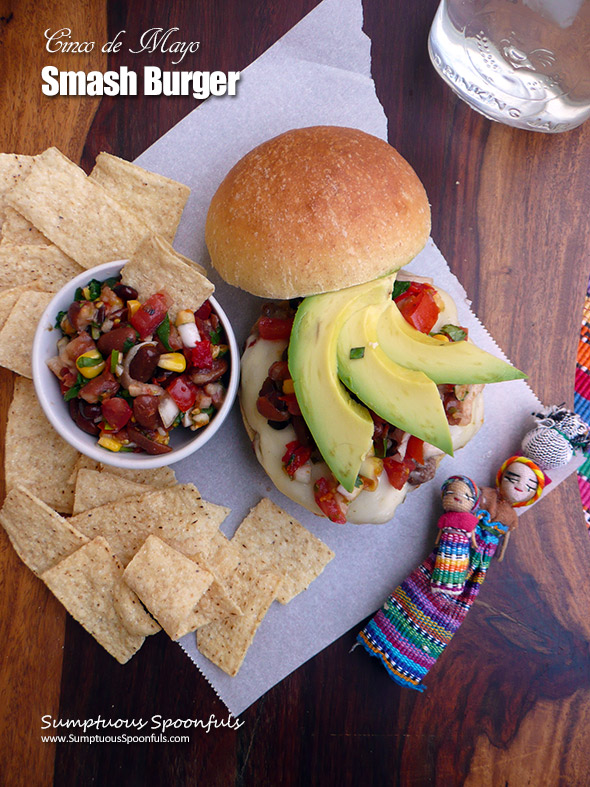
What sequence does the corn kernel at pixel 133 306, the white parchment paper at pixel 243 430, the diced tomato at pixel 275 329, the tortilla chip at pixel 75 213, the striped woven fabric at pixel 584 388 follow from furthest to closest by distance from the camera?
the striped woven fabric at pixel 584 388 → the white parchment paper at pixel 243 430 → the tortilla chip at pixel 75 213 → the diced tomato at pixel 275 329 → the corn kernel at pixel 133 306

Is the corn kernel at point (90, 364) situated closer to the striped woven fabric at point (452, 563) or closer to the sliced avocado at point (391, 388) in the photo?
the sliced avocado at point (391, 388)

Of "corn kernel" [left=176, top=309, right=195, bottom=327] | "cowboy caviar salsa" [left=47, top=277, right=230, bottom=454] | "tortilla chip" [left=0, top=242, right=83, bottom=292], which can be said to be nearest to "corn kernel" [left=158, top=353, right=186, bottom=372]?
"cowboy caviar salsa" [left=47, top=277, right=230, bottom=454]

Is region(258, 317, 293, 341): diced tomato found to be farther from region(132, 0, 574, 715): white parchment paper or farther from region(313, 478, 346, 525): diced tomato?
region(313, 478, 346, 525): diced tomato

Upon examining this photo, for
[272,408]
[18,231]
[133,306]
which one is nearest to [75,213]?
[18,231]

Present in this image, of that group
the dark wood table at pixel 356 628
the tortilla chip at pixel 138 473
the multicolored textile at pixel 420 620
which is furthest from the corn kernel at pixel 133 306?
the multicolored textile at pixel 420 620

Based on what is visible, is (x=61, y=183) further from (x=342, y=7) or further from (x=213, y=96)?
(x=342, y=7)

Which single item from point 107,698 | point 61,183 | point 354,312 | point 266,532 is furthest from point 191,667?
point 61,183
